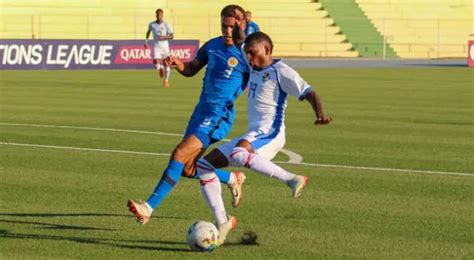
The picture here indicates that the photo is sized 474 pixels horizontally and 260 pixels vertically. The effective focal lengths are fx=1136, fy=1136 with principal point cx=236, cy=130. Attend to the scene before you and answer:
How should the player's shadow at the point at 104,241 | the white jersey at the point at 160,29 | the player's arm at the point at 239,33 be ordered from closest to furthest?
the player's shadow at the point at 104,241 → the player's arm at the point at 239,33 → the white jersey at the point at 160,29

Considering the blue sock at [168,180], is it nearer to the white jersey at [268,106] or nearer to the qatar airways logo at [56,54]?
the white jersey at [268,106]

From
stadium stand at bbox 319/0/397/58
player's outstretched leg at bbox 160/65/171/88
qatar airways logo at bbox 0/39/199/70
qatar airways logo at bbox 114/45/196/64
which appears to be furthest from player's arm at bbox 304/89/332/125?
stadium stand at bbox 319/0/397/58

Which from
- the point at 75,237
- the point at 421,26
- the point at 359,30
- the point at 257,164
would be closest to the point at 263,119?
the point at 257,164

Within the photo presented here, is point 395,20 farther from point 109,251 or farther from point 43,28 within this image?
point 109,251

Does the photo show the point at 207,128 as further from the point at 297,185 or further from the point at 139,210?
the point at 139,210

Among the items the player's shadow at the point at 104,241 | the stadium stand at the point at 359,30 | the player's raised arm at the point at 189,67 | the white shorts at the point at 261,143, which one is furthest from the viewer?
the stadium stand at the point at 359,30

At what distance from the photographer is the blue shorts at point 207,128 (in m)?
9.70

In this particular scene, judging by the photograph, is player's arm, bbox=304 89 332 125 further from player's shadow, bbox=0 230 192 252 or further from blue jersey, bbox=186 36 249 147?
player's shadow, bbox=0 230 192 252

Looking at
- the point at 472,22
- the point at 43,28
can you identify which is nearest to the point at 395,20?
the point at 472,22

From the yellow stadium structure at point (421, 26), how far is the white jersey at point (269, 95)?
6058 centimetres

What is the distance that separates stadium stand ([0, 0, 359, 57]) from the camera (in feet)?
192

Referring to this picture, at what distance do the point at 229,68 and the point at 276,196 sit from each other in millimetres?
2317

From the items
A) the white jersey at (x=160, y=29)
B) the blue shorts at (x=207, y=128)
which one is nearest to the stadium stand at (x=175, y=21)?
the white jersey at (x=160, y=29)

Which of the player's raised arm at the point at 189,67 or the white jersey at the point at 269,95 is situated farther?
the player's raised arm at the point at 189,67
